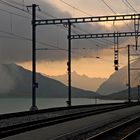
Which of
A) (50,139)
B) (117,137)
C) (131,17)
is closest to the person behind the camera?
(50,139)

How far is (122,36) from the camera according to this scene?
194 feet

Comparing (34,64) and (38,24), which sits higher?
(38,24)

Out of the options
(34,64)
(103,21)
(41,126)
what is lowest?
(41,126)

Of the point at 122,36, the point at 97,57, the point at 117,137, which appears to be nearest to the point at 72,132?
the point at 117,137

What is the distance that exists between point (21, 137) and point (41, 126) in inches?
270

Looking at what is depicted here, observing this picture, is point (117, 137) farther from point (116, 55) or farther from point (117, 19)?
point (116, 55)

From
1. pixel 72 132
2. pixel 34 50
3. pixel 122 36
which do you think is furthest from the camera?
pixel 122 36

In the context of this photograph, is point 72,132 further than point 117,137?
Yes

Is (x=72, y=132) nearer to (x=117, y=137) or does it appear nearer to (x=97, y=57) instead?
(x=117, y=137)

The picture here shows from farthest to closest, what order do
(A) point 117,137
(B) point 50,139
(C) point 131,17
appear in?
(C) point 131,17, (A) point 117,137, (B) point 50,139

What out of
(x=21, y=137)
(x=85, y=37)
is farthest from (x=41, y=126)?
(x=85, y=37)

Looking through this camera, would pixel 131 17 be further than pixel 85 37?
No

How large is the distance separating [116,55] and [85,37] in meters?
5.80

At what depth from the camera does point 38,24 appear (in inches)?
2048
